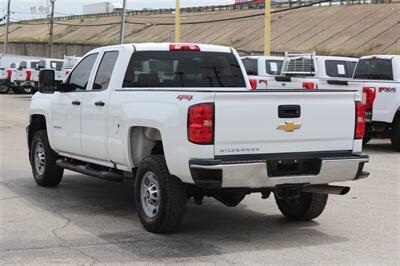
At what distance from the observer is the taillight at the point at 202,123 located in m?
6.12

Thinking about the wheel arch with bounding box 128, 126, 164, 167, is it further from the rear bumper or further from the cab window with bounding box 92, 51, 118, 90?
the rear bumper

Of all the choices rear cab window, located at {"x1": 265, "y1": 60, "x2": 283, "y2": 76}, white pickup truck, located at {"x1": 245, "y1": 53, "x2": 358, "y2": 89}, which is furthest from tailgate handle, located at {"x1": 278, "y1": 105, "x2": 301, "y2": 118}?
rear cab window, located at {"x1": 265, "y1": 60, "x2": 283, "y2": 76}

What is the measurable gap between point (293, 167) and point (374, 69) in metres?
9.38

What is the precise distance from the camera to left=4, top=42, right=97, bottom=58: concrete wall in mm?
82500

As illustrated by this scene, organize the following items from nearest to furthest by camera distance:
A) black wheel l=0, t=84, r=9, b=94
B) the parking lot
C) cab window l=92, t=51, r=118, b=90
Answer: the parking lot → cab window l=92, t=51, r=118, b=90 → black wheel l=0, t=84, r=9, b=94

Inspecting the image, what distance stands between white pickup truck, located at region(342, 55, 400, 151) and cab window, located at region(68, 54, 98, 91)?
690cm

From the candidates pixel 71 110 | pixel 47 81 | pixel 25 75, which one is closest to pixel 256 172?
pixel 71 110

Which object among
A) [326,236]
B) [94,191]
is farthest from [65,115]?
[326,236]

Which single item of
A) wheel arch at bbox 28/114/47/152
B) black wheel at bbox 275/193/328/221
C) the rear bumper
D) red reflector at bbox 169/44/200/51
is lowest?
black wheel at bbox 275/193/328/221

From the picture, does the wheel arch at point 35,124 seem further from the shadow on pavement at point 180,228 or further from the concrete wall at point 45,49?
the concrete wall at point 45,49

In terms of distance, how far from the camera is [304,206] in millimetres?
7555

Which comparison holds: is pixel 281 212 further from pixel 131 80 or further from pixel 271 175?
pixel 131 80

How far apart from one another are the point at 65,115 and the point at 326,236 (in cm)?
386

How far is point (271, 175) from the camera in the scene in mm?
6363
